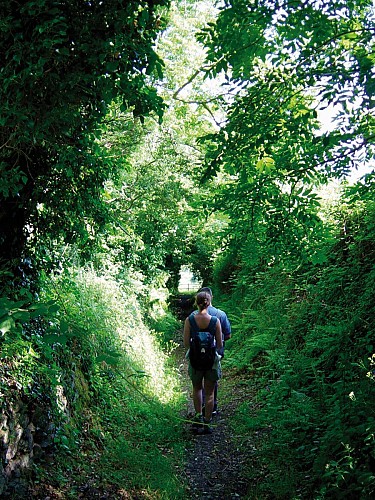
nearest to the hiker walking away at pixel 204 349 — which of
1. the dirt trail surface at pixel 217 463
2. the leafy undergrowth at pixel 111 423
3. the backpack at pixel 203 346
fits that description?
the backpack at pixel 203 346

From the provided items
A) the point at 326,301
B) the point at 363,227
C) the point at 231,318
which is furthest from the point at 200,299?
the point at 231,318

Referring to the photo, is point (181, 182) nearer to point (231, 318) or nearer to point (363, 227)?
point (231, 318)

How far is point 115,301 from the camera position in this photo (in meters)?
10.3

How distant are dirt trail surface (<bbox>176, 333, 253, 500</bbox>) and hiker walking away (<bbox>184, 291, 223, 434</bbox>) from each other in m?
0.27

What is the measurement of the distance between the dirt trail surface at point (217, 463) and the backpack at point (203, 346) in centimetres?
96

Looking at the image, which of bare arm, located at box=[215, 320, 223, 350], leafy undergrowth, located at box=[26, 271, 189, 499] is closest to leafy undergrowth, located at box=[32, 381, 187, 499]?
leafy undergrowth, located at box=[26, 271, 189, 499]

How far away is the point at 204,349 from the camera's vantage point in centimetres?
680

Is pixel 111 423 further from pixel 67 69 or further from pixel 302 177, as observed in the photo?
pixel 67 69

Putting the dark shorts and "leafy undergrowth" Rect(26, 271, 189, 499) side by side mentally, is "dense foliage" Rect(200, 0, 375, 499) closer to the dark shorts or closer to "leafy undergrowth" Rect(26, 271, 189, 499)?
the dark shorts

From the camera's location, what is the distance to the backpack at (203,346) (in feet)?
22.3

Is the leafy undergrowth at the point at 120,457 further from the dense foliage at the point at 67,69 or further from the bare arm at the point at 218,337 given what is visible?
the dense foliage at the point at 67,69

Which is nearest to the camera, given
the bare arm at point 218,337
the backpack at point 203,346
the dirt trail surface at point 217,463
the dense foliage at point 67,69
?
the dense foliage at point 67,69

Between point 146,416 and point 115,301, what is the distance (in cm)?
367

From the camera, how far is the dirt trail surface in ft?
16.8
